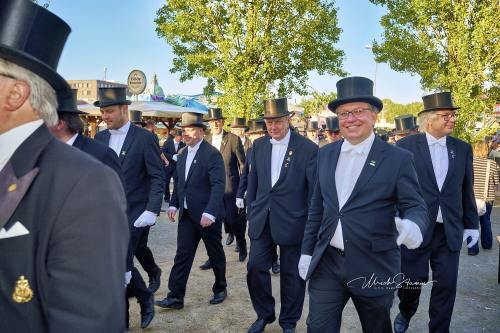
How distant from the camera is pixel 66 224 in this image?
124 centimetres

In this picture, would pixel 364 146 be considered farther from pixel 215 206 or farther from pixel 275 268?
pixel 275 268

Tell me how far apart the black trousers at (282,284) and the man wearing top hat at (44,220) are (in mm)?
3203

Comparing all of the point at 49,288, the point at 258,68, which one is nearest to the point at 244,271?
the point at 49,288

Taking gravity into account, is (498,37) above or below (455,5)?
below

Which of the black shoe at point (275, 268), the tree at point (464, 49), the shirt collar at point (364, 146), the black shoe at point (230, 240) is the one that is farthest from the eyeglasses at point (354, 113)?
the tree at point (464, 49)

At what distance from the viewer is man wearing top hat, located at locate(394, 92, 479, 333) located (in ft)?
13.4

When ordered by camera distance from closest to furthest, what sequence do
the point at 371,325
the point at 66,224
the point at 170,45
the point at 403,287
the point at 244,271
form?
the point at 66,224 → the point at 371,325 → the point at 403,287 → the point at 244,271 → the point at 170,45

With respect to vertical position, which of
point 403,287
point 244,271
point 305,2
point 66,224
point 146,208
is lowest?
point 244,271

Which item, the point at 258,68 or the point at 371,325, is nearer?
the point at 371,325

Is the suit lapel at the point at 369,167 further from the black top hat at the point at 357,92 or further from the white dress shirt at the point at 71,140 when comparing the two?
the white dress shirt at the point at 71,140

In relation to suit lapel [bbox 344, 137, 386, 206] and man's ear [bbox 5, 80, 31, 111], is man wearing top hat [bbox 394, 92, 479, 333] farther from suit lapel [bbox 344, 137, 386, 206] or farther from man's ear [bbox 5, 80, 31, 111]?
man's ear [bbox 5, 80, 31, 111]

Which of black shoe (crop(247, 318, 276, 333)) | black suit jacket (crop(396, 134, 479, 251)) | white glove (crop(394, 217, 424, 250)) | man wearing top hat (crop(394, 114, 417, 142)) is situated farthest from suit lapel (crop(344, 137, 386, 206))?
man wearing top hat (crop(394, 114, 417, 142))

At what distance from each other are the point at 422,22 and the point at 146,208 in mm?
11470

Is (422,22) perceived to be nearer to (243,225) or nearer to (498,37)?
(498,37)
